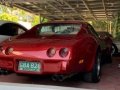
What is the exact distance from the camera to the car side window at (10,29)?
7.32 meters

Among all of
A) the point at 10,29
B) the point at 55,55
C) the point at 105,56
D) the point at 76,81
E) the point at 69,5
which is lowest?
the point at 76,81

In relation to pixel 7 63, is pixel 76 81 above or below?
below

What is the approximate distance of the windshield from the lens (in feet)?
18.4

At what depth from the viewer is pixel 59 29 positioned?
5836 millimetres

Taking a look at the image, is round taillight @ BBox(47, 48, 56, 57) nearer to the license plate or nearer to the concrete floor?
the license plate

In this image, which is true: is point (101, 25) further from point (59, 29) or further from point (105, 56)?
point (59, 29)

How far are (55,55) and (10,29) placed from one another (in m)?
3.52

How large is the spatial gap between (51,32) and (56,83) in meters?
1.10

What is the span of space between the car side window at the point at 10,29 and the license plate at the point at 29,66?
2715 millimetres

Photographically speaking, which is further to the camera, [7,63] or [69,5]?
[69,5]

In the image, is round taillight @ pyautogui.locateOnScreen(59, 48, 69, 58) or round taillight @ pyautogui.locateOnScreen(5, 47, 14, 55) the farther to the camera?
round taillight @ pyautogui.locateOnScreen(5, 47, 14, 55)

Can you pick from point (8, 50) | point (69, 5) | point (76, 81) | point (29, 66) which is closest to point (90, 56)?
point (76, 81)

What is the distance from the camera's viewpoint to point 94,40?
5625 millimetres

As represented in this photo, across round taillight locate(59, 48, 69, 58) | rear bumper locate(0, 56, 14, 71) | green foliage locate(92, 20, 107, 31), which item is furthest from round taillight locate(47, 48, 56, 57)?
green foliage locate(92, 20, 107, 31)
